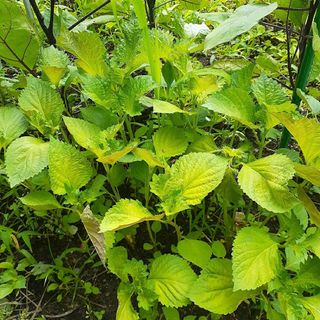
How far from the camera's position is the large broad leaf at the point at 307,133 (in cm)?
70

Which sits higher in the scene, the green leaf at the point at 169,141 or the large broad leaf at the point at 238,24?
the large broad leaf at the point at 238,24

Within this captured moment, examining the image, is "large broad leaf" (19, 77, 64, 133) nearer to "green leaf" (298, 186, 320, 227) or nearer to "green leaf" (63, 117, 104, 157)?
"green leaf" (63, 117, 104, 157)

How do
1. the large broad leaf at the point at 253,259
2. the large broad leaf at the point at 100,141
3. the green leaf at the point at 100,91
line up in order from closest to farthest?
1. the large broad leaf at the point at 253,259
2. the large broad leaf at the point at 100,141
3. the green leaf at the point at 100,91

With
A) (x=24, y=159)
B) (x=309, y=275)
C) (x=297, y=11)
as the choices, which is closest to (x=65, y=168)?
(x=24, y=159)

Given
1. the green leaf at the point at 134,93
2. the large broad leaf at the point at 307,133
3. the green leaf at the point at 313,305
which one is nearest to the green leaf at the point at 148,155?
the green leaf at the point at 134,93

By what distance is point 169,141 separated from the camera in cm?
88

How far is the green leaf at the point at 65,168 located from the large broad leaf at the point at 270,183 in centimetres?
33

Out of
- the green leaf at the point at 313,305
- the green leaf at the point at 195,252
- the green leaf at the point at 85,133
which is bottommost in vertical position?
the green leaf at the point at 195,252

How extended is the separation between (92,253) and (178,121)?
15.5 inches

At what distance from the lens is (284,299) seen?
70cm

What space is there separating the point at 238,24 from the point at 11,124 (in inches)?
22.0

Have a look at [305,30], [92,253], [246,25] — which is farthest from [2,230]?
[305,30]

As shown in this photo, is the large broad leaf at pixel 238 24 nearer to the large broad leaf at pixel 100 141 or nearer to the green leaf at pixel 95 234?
the large broad leaf at pixel 100 141

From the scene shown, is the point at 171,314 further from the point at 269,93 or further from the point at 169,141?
the point at 269,93
